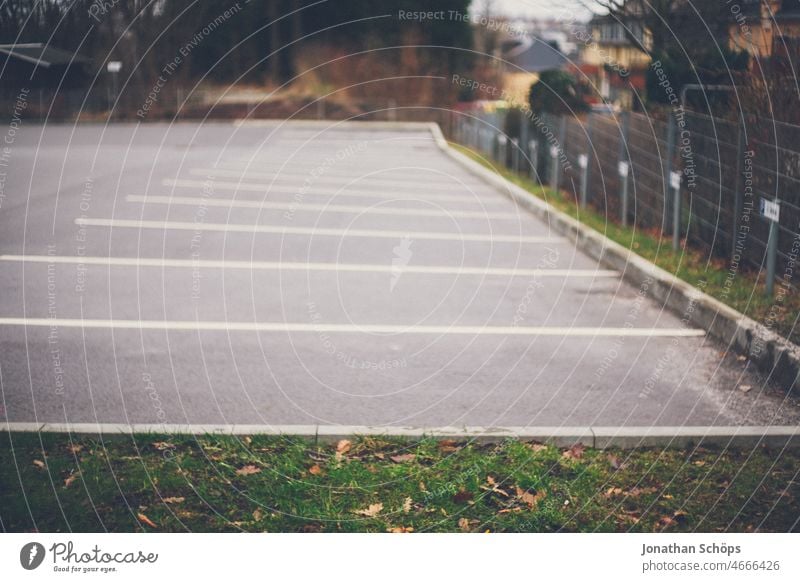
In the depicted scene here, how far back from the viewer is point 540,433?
17.4 ft

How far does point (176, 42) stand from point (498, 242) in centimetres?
2437

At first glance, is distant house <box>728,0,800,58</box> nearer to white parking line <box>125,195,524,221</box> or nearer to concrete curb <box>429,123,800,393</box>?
concrete curb <box>429,123,800,393</box>

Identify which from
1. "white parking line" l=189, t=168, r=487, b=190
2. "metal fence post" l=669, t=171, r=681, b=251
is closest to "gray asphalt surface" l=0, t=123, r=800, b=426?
"metal fence post" l=669, t=171, r=681, b=251

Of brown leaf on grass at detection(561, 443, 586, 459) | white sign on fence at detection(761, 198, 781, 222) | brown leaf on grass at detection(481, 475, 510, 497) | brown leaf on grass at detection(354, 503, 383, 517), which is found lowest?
brown leaf on grass at detection(354, 503, 383, 517)

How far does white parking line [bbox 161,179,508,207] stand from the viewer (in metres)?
16.8

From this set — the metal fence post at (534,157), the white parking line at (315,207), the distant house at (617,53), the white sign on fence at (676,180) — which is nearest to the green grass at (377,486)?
the white sign on fence at (676,180)

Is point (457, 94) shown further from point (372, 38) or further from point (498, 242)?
point (498, 242)

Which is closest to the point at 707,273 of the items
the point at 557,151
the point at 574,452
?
the point at 574,452

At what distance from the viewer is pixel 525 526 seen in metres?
4.34

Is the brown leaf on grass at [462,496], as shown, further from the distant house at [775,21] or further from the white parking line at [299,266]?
the white parking line at [299,266]

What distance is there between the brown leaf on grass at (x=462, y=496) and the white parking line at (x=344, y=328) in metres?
3.23

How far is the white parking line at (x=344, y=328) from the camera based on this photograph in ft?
25.5

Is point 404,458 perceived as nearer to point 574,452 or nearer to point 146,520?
point 574,452

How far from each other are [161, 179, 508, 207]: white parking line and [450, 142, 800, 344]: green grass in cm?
213
